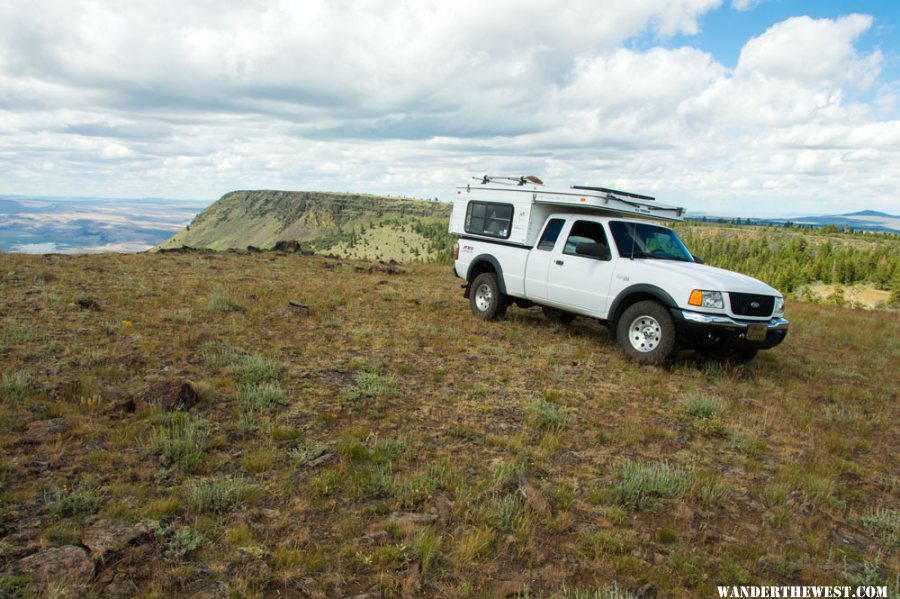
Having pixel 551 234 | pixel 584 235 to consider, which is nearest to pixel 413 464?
pixel 584 235

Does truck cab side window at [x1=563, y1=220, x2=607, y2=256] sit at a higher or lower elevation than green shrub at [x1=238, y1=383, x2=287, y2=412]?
higher

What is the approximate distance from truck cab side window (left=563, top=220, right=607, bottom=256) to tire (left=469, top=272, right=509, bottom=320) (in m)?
1.97

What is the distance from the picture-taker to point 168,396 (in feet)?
17.8

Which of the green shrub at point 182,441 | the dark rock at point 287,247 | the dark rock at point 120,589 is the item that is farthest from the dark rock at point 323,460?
the dark rock at point 287,247

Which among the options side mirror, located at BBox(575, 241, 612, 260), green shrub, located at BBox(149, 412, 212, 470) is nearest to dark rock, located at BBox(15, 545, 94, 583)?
green shrub, located at BBox(149, 412, 212, 470)

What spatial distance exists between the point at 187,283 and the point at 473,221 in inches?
292

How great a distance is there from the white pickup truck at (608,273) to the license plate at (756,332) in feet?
0.05

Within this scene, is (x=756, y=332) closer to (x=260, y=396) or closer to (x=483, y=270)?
(x=483, y=270)

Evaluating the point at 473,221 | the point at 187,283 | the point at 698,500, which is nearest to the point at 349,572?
the point at 698,500

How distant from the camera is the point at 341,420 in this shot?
18.1 ft

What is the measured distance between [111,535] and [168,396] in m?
2.33

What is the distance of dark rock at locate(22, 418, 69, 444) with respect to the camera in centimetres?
451

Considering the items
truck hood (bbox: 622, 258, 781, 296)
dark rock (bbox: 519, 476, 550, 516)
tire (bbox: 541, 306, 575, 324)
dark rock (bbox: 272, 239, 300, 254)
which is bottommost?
dark rock (bbox: 519, 476, 550, 516)

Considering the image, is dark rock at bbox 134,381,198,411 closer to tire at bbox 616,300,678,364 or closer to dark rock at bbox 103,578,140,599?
dark rock at bbox 103,578,140,599
